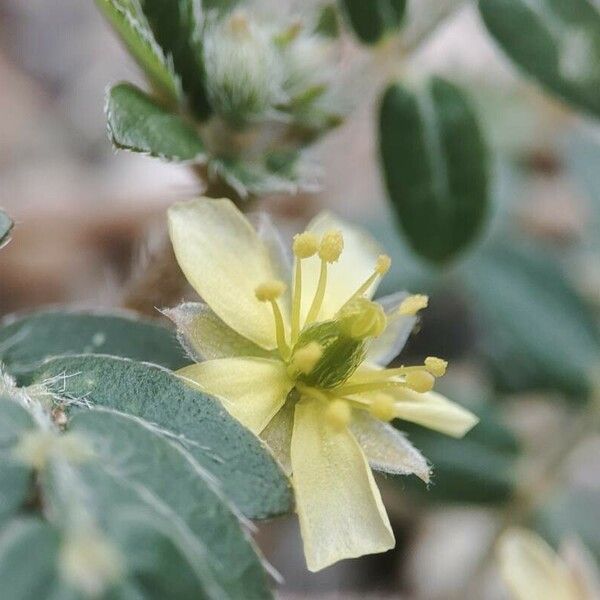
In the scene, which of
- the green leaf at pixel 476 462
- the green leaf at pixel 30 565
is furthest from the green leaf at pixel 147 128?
the green leaf at pixel 476 462

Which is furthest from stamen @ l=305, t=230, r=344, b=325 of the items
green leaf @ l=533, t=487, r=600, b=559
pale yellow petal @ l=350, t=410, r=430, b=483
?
green leaf @ l=533, t=487, r=600, b=559

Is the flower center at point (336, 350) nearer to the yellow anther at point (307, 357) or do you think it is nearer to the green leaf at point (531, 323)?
the yellow anther at point (307, 357)

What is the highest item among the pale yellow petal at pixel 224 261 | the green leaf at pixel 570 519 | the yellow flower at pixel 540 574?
the pale yellow petal at pixel 224 261

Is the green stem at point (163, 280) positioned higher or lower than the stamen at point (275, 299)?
lower

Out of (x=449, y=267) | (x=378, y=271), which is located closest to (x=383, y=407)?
(x=378, y=271)

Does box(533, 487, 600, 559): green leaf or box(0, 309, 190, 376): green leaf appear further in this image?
box(533, 487, 600, 559): green leaf

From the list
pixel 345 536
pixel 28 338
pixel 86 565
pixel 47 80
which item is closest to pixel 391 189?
pixel 28 338

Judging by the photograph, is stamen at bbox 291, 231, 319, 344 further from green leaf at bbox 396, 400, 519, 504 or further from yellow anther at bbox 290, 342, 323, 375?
green leaf at bbox 396, 400, 519, 504
